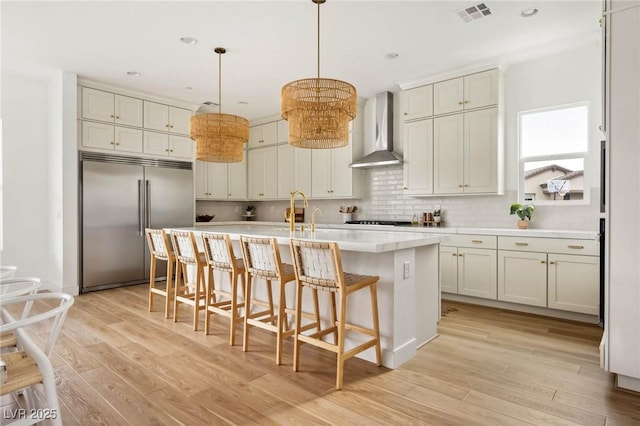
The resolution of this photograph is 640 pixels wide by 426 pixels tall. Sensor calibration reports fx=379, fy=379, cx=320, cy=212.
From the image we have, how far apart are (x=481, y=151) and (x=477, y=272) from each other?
145cm

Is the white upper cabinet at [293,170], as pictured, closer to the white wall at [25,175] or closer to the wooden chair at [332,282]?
the white wall at [25,175]

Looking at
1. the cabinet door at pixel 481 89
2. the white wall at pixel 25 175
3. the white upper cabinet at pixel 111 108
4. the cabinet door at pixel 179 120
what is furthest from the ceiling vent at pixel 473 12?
the white wall at pixel 25 175

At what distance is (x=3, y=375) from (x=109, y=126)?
14.9ft

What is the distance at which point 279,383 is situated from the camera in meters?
2.41

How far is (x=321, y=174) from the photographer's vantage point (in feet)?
20.7

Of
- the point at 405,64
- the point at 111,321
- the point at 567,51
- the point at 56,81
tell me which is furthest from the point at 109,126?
the point at 567,51

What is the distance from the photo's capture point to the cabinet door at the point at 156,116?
5.65 meters

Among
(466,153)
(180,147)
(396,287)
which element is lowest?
(396,287)

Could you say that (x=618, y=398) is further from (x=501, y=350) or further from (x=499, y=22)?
(x=499, y=22)

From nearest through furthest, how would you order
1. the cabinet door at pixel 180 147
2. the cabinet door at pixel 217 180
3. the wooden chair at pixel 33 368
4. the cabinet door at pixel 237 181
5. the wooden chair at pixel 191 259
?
the wooden chair at pixel 33 368, the wooden chair at pixel 191 259, the cabinet door at pixel 180 147, the cabinet door at pixel 217 180, the cabinet door at pixel 237 181

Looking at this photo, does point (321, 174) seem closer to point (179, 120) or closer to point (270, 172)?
point (270, 172)

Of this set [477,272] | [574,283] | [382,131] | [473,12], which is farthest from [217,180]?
[574,283]

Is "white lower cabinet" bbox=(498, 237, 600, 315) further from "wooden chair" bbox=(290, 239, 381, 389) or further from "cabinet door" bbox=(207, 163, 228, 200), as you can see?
"cabinet door" bbox=(207, 163, 228, 200)

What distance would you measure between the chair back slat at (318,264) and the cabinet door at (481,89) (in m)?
3.29
